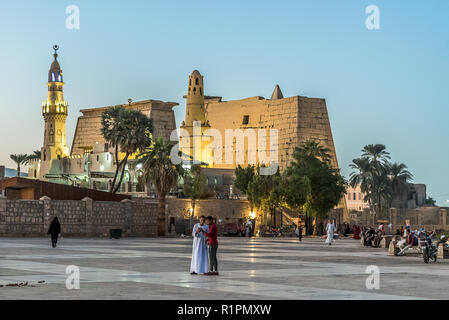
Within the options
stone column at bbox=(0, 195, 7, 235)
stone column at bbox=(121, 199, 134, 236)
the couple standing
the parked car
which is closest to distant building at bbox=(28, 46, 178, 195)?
the parked car

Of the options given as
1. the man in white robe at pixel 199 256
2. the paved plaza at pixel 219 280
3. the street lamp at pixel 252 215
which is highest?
the street lamp at pixel 252 215

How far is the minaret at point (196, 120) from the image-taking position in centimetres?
10400

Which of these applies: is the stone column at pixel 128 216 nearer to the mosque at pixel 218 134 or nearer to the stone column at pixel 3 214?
the stone column at pixel 3 214

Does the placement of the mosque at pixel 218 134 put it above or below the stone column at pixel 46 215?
above

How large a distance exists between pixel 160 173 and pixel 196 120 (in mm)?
51134

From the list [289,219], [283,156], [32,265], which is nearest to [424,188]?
[283,156]

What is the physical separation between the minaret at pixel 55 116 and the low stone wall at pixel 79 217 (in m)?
43.0

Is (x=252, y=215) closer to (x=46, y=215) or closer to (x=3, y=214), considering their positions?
(x=46, y=215)

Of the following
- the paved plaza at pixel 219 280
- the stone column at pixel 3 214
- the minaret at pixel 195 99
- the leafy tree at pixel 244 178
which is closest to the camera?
the paved plaza at pixel 219 280

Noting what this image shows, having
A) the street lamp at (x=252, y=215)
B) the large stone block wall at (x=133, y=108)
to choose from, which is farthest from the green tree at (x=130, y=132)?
the large stone block wall at (x=133, y=108)

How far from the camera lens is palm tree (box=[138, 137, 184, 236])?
5394cm

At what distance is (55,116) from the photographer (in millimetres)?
99188

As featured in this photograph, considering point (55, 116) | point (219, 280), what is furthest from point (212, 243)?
point (55, 116)

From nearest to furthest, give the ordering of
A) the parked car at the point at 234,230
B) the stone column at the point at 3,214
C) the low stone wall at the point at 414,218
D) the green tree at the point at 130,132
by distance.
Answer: the stone column at the point at 3,214 < the parked car at the point at 234,230 < the green tree at the point at 130,132 < the low stone wall at the point at 414,218
